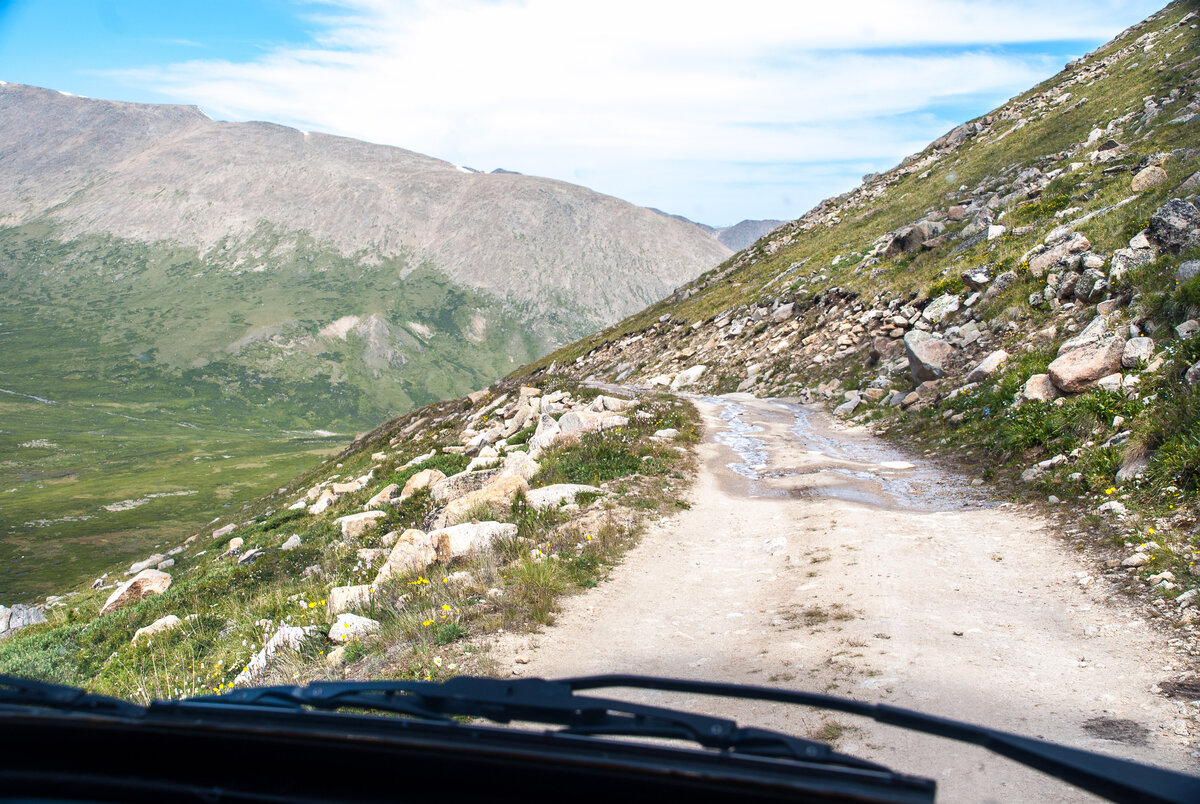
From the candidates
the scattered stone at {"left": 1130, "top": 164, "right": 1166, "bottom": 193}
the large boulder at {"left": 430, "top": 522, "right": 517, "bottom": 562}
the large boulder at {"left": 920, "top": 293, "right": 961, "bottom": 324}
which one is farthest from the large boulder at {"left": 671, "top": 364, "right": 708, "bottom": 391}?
the large boulder at {"left": 430, "top": 522, "right": 517, "bottom": 562}

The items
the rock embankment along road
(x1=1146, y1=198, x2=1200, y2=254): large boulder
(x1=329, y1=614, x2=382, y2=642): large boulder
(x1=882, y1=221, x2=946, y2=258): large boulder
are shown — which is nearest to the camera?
the rock embankment along road

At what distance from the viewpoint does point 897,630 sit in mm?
7289

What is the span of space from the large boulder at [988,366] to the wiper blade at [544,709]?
18.2m

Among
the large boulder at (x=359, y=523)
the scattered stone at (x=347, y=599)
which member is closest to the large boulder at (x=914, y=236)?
the large boulder at (x=359, y=523)

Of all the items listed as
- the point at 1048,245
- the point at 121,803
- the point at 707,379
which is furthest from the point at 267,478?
the point at 121,803

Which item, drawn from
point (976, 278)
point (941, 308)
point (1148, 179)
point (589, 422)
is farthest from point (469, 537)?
point (1148, 179)

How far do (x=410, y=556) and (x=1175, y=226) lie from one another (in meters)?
18.9

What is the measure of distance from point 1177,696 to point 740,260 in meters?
75.7

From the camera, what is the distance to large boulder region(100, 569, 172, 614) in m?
20.2

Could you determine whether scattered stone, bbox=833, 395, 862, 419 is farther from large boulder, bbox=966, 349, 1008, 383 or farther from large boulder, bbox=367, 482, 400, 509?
large boulder, bbox=367, 482, 400, 509

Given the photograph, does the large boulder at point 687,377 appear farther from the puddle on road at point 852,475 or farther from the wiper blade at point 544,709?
the wiper blade at point 544,709

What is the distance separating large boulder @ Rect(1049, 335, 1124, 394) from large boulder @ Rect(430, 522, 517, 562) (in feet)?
38.2

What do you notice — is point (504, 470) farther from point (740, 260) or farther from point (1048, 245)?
point (740, 260)

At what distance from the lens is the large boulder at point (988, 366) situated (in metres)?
18.2
